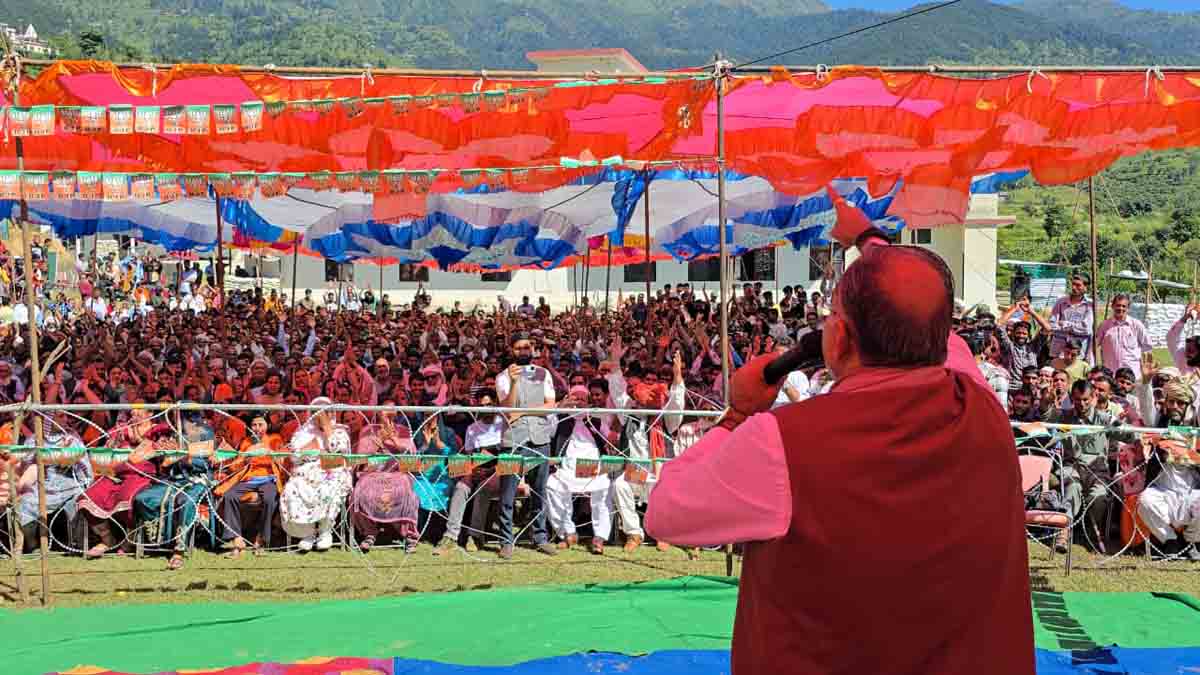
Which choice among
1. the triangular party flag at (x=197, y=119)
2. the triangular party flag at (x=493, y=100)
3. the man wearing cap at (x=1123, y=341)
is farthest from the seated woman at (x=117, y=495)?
the man wearing cap at (x=1123, y=341)

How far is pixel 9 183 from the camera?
8.16 meters

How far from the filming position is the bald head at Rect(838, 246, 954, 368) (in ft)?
6.79

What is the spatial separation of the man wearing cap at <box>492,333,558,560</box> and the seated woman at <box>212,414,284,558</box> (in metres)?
1.69

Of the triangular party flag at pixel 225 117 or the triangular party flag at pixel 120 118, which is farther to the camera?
the triangular party flag at pixel 225 117

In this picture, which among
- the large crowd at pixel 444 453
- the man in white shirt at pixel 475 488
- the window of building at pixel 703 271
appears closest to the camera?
the large crowd at pixel 444 453

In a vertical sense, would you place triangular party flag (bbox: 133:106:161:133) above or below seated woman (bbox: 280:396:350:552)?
above

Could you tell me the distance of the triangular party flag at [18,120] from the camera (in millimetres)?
6934

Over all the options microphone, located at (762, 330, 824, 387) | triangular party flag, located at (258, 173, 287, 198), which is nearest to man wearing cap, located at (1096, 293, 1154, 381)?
triangular party flag, located at (258, 173, 287, 198)

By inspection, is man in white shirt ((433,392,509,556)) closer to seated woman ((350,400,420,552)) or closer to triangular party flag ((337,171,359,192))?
seated woman ((350,400,420,552))

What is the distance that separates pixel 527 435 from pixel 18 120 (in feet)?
13.0

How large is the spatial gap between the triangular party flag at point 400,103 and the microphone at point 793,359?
5451 millimetres

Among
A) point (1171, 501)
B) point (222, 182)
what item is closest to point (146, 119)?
point (222, 182)

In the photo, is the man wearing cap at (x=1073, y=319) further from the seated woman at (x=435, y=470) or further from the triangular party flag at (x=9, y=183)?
the triangular party flag at (x=9, y=183)

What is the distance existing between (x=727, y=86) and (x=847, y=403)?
20.9ft
